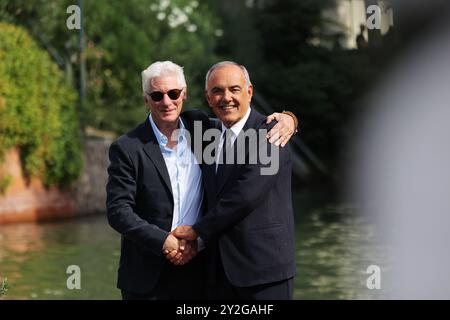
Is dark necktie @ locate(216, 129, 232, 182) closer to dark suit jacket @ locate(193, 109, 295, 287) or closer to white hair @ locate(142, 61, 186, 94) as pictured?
dark suit jacket @ locate(193, 109, 295, 287)

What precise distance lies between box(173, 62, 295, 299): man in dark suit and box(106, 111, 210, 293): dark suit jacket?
0.14 metres

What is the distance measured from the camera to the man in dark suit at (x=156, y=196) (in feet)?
16.7

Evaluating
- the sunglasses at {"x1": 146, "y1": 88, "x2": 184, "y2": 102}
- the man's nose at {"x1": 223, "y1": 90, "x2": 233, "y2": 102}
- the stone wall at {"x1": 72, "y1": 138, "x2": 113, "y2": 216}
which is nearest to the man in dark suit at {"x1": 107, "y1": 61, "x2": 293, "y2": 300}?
the sunglasses at {"x1": 146, "y1": 88, "x2": 184, "y2": 102}

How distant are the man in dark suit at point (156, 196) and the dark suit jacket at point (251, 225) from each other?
0.14 metres

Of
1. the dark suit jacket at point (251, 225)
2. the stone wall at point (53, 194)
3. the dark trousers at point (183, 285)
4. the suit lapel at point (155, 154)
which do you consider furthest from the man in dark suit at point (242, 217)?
the stone wall at point (53, 194)

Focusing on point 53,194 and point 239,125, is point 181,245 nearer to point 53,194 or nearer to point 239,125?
point 239,125

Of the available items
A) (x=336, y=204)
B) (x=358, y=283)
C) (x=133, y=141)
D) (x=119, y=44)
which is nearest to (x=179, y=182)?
(x=133, y=141)

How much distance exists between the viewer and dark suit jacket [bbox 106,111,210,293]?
5.07 m

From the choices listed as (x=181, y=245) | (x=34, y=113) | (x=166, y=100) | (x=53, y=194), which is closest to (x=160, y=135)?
(x=166, y=100)

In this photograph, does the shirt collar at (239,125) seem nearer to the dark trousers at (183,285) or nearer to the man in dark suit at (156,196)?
the man in dark suit at (156,196)

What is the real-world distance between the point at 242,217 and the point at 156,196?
424 mm

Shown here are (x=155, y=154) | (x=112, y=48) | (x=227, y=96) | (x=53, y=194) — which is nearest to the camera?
(x=227, y=96)

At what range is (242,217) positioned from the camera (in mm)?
4992

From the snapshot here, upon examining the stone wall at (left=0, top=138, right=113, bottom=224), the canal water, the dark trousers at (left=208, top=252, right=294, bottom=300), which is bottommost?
the dark trousers at (left=208, top=252, right=294, bottom=300)
